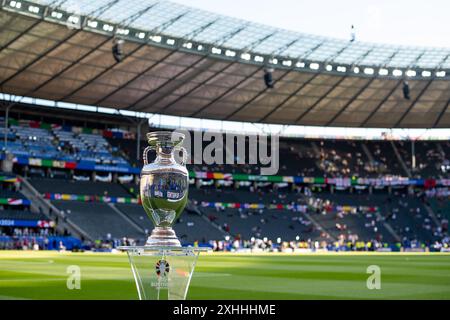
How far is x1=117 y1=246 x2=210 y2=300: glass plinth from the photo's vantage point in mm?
7480

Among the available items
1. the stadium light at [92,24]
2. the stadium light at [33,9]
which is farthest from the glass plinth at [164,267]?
the stadium light at [92,24]

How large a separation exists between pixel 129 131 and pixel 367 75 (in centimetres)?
2977

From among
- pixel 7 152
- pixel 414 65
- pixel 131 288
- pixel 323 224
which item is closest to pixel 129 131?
pixel 7 152

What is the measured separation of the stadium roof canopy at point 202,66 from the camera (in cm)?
5169

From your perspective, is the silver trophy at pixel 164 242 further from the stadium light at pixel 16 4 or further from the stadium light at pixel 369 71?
the stadium light at pixel 369 71

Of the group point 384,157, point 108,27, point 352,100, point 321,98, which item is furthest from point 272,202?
point 108,27

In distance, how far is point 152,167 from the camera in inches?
305

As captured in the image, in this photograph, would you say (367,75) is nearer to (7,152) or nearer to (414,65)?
(414,65)

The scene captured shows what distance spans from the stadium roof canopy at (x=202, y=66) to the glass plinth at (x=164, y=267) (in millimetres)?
42141

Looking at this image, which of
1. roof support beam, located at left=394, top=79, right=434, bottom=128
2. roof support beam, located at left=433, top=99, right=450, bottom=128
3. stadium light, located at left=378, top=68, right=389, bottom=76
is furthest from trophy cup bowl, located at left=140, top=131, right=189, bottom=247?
roof support beam, located at left=433, top=99, right=450, bottom=128

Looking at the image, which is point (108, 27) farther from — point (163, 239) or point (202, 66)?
point (163, 239)

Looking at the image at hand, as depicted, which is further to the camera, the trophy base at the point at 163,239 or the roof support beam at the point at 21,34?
the roof support beam at the point at 21,34

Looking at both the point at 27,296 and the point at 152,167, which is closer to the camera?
the point at 152,167

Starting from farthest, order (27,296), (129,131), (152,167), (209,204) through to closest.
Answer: (129,131) < (209,204) < (27,296) < (152,167)
